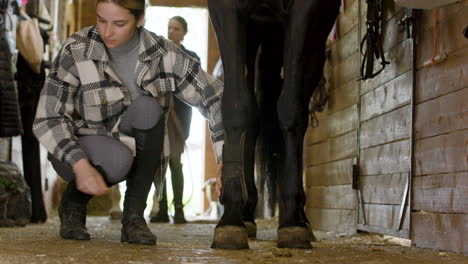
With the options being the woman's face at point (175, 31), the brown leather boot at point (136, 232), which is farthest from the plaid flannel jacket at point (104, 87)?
the woman's face at point (175, 31)

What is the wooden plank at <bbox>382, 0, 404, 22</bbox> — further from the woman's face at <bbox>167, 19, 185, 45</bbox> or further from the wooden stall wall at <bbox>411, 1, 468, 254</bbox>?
the woman's face at <bbox>167, 19, 185, 45</bbox>

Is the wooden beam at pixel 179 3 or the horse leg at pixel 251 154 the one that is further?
the wooden beam at pixel 179 3

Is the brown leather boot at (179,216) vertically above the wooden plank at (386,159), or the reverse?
the wooden plank at (386,159)

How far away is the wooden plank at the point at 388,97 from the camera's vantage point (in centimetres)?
235

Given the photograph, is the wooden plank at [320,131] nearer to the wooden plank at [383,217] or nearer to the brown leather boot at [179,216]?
the wooden plank at [383,217]

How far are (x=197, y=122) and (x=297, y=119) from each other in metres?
7.80

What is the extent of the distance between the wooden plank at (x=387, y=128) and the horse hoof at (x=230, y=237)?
2.76 ft

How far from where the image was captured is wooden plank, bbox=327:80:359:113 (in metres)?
3.08

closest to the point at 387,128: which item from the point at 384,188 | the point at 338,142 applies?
the point at 384,188

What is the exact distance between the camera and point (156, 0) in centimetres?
899

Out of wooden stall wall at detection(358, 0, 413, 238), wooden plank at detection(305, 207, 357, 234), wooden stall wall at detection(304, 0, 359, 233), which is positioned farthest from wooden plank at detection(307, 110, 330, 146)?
wooden stall wall at detection(358, 0, 413, 238)

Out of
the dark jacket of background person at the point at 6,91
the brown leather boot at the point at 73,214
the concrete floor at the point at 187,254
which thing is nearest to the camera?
the concrete floor at the point at 187,254

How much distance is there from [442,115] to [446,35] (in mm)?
250

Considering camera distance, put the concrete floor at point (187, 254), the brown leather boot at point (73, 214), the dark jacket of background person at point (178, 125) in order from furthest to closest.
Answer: the dark jacket of background person at point (178, 125), the brown leather boot at point (73, 214), the concrete floor at point (187, 254)
